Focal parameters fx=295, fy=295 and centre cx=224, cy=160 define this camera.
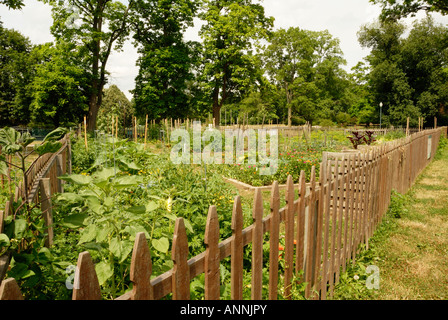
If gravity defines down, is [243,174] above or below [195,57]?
below

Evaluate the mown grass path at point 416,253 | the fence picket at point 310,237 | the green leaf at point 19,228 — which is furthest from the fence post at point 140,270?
the mown grass path at point 416,253

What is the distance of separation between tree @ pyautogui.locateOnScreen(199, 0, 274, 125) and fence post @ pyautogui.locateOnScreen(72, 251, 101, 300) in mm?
24801

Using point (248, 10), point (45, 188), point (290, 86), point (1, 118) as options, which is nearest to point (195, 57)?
point (248, 10)

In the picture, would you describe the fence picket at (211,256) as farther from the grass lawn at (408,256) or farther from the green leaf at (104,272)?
the grass lawn at (408,256)

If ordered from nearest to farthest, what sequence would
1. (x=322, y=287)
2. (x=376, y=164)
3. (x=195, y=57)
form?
1. (x=322, y=287)
2. (x=376, y=164)
3. (x=195, y=57)

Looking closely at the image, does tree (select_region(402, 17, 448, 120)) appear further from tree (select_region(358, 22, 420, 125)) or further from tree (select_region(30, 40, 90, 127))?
tree (select_region(30, 40, 90, 127))

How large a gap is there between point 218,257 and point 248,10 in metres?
27.1

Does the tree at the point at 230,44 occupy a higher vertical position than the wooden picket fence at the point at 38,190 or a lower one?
higher

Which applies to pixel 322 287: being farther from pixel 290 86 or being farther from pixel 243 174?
pixel 290 86

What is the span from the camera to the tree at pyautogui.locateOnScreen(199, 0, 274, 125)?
971 inches

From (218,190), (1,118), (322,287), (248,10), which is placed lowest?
(322,287)

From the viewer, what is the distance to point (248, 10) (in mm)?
24969

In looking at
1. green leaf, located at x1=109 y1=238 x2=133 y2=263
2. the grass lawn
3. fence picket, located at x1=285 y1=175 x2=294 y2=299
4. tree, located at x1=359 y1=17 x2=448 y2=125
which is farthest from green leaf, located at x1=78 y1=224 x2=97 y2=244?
tree, located at x1=359 y1=17 x2=448 y2=125

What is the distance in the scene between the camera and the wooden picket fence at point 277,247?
106cm
